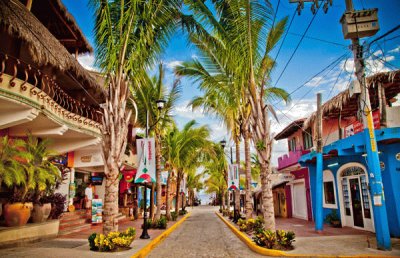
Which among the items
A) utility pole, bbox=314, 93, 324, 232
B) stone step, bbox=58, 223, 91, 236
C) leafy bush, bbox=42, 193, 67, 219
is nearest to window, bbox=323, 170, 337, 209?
utility pole, bbox=314, 93, 324, 232

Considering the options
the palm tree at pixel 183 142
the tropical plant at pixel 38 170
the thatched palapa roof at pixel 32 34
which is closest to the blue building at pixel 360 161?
the palm tree at pixel 183 142

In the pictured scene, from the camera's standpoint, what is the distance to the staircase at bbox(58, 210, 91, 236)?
42.9 feet

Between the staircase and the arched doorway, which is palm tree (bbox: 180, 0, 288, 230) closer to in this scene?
the arched doorway

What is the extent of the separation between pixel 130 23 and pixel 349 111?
12.3 meters

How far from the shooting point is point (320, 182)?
13.0 m

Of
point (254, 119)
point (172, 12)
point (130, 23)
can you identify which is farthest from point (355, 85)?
point (130, 23)

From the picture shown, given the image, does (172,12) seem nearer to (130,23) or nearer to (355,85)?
(130,23)

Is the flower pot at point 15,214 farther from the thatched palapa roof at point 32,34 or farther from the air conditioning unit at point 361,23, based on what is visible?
the air conditioning unit at point 361,23

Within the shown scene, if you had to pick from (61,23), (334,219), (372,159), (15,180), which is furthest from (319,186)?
(61,23)

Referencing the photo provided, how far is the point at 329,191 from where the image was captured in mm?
16438

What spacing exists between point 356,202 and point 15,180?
14.2 meters

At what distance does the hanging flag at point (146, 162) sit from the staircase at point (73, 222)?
449 centimetres

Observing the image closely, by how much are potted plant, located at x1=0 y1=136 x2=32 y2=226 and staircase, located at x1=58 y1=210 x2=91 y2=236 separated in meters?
2.85

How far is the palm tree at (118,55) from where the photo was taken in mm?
8391
